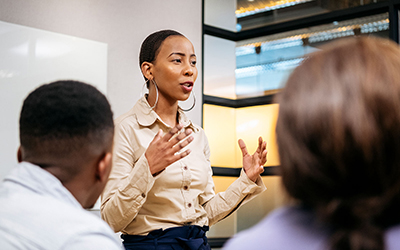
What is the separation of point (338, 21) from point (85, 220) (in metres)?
3.46

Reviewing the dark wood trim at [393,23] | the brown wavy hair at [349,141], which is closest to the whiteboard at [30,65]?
the dark wood trim at [393,23]

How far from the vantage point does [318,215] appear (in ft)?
1.90

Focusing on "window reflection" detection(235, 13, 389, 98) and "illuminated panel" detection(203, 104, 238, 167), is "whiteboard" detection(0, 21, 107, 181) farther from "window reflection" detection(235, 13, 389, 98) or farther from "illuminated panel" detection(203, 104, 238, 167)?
"window reflection" detection(235, 13, 389, 98)

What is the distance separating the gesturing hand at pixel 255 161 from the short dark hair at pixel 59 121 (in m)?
0.99

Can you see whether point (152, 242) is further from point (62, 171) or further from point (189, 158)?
point (62, 171)

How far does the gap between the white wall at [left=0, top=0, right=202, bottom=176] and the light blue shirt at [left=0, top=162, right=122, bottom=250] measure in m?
2.28

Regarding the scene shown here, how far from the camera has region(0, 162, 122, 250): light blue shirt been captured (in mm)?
728

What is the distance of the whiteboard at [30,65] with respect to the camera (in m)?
2.56

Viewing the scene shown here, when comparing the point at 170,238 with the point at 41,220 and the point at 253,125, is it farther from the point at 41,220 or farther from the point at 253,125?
the point at 253,125

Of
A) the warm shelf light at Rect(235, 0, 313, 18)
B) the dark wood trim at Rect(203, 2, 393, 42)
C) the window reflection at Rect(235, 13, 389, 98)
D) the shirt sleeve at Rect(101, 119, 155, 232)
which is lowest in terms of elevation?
the shirt sleeve at Rect(101, 119, 155, 232)

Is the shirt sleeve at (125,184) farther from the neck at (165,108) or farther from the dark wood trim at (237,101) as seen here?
the dark wood trim at (237,101)

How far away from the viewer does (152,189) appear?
1.63 m

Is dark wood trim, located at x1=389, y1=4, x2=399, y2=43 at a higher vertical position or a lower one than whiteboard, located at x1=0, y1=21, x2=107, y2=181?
higher

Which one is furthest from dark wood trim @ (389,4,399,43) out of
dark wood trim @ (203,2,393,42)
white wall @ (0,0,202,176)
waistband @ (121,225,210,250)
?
waistband @ (121,225,210,250)
